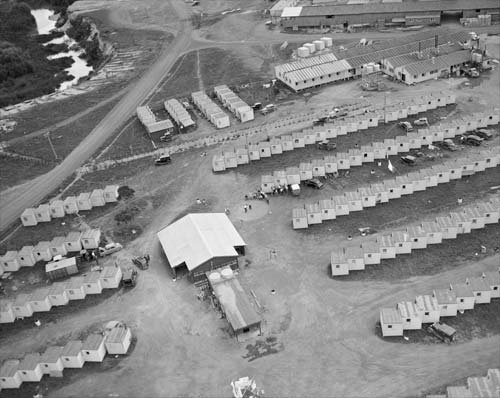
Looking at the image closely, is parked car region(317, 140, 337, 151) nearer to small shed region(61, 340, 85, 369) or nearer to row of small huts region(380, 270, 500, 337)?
row of small huts region(380, 270, 500, 337)

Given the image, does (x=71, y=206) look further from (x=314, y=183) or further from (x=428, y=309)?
(x=428, y=309)

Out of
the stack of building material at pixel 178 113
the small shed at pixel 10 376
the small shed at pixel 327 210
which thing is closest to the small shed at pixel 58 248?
the small shed at pixel 10 376

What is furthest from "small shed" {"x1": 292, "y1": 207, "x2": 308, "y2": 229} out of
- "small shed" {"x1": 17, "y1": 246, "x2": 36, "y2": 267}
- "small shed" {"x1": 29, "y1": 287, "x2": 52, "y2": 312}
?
"small shed" {"x1": 17, "y1": 246, "x2": 36, "y2": 267}

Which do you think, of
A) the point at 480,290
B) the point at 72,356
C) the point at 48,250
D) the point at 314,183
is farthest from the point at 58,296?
the point at 480,290

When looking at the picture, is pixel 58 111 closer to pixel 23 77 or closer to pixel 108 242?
pixel 23 77

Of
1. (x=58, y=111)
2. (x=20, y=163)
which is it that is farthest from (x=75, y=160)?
(x=58, y=111)
